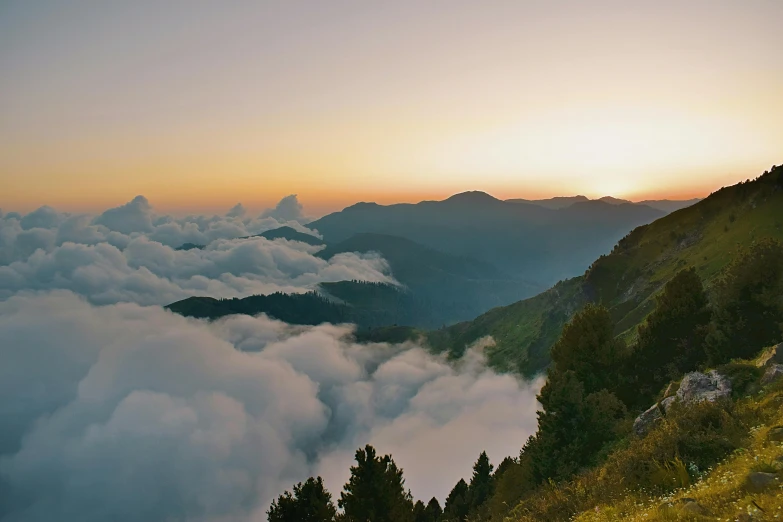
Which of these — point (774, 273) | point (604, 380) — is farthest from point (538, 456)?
point (774, 273)

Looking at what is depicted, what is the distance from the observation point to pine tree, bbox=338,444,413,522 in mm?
37344

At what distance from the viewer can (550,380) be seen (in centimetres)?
3334

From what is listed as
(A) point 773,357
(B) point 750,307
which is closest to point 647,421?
(A) point 773,357

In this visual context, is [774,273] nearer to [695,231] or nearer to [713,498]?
[713,498]

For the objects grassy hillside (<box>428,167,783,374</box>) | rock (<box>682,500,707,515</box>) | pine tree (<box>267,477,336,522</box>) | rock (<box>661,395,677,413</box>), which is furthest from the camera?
grassy hillside (<box>428,167,783,374</box>)

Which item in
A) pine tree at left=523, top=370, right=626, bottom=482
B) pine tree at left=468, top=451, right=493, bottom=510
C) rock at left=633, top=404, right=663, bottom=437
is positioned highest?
rock at left=633, top=404, right=663, bottom=437

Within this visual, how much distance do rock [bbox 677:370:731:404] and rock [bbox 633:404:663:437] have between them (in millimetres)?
1630

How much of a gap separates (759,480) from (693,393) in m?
13.6

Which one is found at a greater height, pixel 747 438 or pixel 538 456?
pixel 747 438

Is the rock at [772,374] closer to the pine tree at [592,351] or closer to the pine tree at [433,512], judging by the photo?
the pine tree at [592,351]

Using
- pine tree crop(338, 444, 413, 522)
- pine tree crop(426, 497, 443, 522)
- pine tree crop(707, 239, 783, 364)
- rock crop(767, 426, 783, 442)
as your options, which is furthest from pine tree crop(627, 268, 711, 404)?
pine tree crop(426, 497, 443, 522)

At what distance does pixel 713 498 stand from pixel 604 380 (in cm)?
2865

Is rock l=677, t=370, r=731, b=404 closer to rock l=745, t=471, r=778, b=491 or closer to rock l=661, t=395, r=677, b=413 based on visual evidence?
rock l=661, t=395, r=677, b=413

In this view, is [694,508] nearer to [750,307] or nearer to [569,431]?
[569,431]
